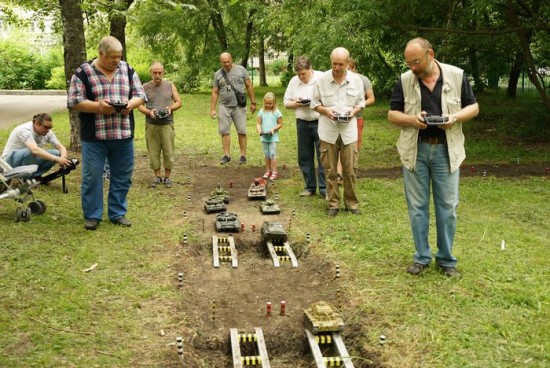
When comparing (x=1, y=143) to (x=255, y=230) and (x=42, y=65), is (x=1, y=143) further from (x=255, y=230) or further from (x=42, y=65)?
(x=42, y=65)

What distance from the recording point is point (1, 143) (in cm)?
1388

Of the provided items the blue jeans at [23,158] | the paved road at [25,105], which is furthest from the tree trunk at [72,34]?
the paved road at [25,105]

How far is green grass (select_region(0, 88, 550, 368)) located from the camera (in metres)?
4.55

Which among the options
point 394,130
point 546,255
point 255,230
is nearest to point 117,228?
point 255,230

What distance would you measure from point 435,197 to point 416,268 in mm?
714

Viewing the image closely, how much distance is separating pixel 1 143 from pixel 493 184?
10.2 m

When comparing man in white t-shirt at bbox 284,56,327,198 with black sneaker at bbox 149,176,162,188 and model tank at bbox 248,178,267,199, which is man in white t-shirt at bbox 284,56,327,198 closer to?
model tank at bbox 248,178,267,199

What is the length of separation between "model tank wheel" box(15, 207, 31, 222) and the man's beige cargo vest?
4543 mm

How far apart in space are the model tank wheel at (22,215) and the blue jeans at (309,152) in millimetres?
3750

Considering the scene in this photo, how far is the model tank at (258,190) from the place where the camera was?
9.38 metres

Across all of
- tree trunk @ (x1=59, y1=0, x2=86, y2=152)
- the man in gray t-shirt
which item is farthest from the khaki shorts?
tree trunk @ (x1=59, y1=0, x2=86, y2=152)

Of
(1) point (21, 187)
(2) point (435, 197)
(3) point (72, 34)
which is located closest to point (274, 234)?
(2) point (435, 197)

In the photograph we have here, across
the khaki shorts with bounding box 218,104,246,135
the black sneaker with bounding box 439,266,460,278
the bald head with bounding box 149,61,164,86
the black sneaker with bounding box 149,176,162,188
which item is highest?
the bald head with bounding box 149,61,164,86

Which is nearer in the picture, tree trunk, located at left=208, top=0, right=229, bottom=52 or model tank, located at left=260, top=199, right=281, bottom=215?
model tank, located at left=260, top=199, right=281, bottom=215
